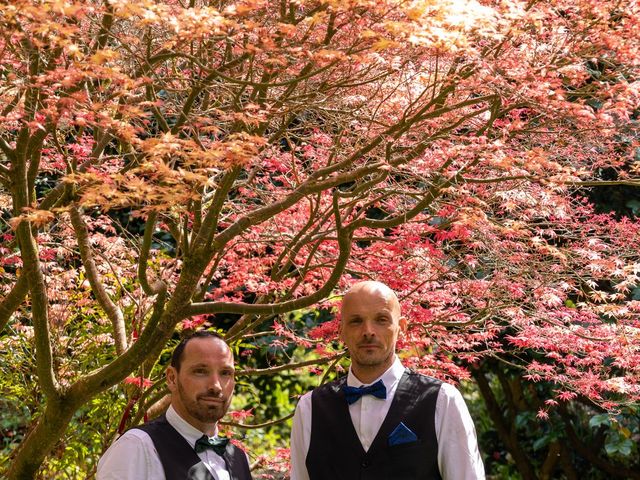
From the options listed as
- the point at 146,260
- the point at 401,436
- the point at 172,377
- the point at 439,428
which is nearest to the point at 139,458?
the point at 172,377

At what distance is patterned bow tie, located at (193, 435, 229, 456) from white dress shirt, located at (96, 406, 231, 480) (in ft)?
0.06

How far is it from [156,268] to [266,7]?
2170mm

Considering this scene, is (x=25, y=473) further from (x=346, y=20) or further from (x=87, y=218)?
(x=346, y=20)

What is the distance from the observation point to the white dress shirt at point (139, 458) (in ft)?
9.81

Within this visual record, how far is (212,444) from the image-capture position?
3.13 m

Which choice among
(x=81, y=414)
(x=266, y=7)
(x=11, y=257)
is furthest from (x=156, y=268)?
(x=266, y=7)

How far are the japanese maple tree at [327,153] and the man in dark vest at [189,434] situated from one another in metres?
0.72

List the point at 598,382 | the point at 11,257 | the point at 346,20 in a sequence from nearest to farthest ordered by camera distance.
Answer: the point at 346,20 → the point at 598,382 → the point at 11,257

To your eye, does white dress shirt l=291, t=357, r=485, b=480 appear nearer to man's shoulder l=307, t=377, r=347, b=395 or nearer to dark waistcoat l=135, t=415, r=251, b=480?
man's shoulder l=307, t=377, r=347, b=395

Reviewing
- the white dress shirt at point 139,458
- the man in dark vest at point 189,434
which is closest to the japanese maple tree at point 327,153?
the man in dark vest at point 189,434

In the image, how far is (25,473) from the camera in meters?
4.89

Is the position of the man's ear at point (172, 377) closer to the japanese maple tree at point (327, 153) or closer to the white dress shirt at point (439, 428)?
the white dress shirt at point (439, 428)

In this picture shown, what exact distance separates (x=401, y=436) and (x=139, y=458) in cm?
86

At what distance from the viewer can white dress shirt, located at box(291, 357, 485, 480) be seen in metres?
3.14
